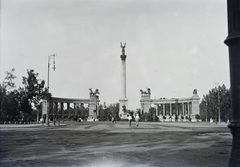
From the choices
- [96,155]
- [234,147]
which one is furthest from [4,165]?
[234,147]

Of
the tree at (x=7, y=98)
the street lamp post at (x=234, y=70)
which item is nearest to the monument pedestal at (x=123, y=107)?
the tree at (x=7, y=98)

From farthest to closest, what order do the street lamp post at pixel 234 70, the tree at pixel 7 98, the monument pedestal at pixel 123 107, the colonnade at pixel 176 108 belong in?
the colonnade at pixel 176 108
the monument pedestal at pixel 123 107
the tree at pixel 7 98
the street lamp post at pixel 234 70

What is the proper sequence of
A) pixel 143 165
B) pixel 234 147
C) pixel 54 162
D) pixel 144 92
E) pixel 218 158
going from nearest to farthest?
pixel 234 147 < pixel 143 165 < pixel 54 162 < pixel 218 158 < pixel 144 92

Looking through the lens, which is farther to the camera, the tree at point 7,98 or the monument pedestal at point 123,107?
the monument pedestal at point 123,107

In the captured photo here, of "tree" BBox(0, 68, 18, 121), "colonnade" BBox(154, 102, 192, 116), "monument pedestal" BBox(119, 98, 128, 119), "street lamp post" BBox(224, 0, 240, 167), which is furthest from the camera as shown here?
"colonnade" BBox(154, 102, 192, 116)

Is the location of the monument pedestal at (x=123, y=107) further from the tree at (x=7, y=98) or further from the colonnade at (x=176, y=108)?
the tree at (x=7, y=98)

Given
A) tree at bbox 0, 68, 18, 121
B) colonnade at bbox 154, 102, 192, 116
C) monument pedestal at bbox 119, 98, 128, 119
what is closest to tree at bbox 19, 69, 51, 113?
tree at bbox 0, 68, 18, 121

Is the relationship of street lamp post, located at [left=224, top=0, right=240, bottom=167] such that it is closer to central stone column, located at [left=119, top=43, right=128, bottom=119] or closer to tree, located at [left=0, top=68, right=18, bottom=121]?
tree, located at [left=0, top=68, right=18, bottom=121]

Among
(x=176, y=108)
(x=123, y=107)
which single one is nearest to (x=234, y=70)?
(x=123, y=107)

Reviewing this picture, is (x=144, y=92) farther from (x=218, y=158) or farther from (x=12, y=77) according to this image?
(x=218, y=158)

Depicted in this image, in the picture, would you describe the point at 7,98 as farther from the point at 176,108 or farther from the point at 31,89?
the point at 176,108

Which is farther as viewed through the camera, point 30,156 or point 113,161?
point 30,156
